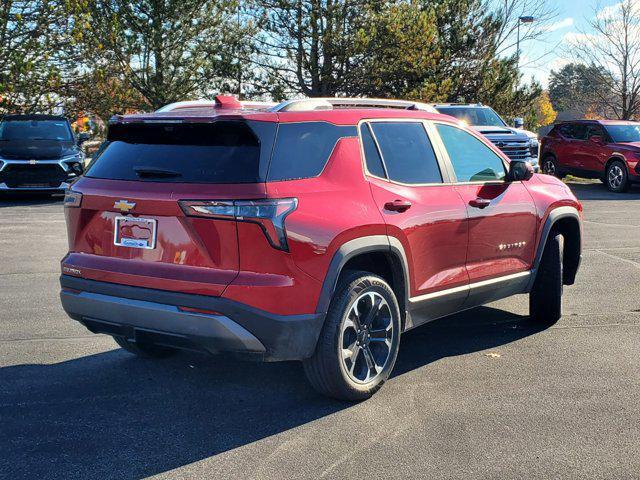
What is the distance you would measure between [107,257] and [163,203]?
55cm

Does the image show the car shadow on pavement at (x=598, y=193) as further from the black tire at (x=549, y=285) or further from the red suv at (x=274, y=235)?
the red suv at (x=274, y=235)

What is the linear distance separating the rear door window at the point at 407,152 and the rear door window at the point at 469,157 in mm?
246

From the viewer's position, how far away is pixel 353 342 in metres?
4.64

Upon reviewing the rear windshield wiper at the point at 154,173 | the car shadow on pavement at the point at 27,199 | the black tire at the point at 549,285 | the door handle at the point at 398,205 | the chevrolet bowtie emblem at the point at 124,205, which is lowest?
the car shadow on pavement at the point at 27,199

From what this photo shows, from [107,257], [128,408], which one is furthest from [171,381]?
[107,257]

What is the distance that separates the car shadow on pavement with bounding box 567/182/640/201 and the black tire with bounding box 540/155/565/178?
0.65 meters

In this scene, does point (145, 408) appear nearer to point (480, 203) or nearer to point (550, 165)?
point (480, 203)

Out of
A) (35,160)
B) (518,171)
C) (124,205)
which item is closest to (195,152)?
(124,205)

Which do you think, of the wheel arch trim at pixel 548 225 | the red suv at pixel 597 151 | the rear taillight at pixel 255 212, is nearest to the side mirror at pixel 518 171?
the wheel arch trim at pixel 548 225

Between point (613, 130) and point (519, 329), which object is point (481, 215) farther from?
point (613, 130)

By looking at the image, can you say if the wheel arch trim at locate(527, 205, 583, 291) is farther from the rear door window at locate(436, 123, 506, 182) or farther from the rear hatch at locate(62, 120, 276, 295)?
the rear hatch at locate(62, 120, 276, 295)

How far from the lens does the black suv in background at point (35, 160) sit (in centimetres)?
1638

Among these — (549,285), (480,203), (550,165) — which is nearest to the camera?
(480,203)

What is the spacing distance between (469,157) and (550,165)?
18.6 metres
